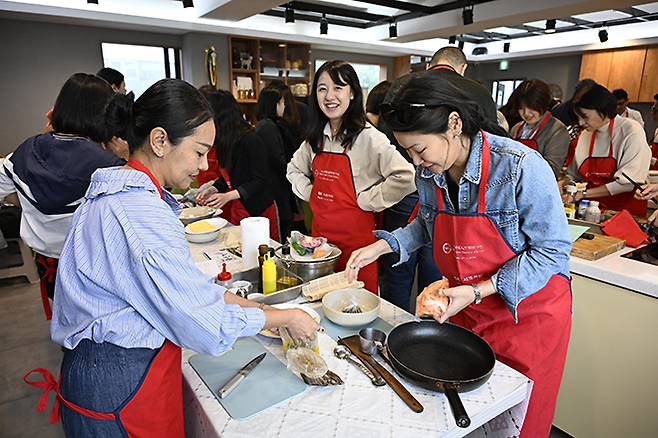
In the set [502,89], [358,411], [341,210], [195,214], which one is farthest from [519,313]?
[502,89]

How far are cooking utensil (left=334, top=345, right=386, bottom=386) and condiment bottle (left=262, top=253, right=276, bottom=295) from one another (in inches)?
17.9

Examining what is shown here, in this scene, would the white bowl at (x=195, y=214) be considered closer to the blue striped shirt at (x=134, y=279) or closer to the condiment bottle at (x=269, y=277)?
the condiment bottle at (x=269, y=277)

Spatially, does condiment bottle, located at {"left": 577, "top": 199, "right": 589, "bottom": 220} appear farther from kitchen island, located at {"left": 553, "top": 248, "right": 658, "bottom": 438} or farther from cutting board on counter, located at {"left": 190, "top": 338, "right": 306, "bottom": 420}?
cutting board on counter, located at {"left": 190, "top": 338, "right": 306, "bottom": 420}

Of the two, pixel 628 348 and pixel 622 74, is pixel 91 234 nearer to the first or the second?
pixel 628 348

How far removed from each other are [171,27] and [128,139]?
5.45 metres

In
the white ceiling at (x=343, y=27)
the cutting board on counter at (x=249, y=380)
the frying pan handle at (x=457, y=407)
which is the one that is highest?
the white ceiling at (x=343, y=27)

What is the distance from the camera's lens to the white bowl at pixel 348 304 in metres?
1.41

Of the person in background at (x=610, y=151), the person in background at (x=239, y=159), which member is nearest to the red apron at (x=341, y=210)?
A: the person in background at (x=239, y=159)

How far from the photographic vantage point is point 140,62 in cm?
627

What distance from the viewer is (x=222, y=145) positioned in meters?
2.93

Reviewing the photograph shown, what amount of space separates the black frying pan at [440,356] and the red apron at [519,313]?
0.58 ft

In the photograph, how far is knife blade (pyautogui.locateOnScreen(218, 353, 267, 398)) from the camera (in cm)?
109

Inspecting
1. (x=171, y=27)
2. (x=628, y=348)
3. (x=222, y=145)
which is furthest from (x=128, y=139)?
(x=171, y=27)

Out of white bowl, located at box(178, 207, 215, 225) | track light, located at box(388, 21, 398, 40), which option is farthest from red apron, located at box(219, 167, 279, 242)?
track light, located at box(388, 21, 398, 40)
